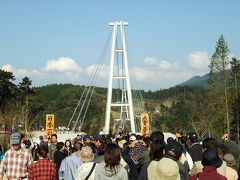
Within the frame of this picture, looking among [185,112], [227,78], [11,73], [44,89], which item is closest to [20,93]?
[11,73]

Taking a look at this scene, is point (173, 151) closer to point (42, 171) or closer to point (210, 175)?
point (210, 175)

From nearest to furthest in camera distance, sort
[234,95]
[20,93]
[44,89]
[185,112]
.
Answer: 1. [234,95]
2. [20,93]
3. [185,112]
4. [44,89]

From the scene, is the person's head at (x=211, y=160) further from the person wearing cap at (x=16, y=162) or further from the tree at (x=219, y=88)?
the tree at (x=219, y=88)

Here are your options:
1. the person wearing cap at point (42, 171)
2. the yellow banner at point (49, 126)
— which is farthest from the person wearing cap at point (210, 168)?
the yellow banner at point (49, 126)

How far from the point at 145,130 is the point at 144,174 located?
2094 centimetres

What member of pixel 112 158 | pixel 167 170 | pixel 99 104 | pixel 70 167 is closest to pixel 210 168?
pixel 167 170

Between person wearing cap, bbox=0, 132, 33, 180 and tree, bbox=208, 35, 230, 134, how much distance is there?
40.3 m

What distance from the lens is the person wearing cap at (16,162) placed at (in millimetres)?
7160

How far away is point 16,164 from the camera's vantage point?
718 centimetres

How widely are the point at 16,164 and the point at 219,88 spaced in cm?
4500

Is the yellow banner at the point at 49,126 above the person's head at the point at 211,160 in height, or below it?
above

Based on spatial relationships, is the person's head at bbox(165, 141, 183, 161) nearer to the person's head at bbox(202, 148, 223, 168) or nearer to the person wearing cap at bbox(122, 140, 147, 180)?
the person's head at bbox(202, 148, 223, 168)

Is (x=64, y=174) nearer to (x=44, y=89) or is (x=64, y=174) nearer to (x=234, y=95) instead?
(x=234, y=95)

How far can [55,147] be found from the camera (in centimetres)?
1148
